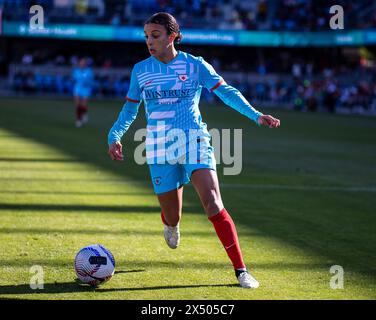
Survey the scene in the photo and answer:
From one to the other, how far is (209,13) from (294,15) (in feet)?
20.8

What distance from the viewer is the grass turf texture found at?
22.7ft

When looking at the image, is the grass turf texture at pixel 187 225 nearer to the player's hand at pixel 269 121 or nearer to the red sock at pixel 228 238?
the red sock at pixel 228 238

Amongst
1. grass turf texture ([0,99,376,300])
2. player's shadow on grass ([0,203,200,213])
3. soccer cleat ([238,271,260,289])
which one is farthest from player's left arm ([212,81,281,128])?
player's shadow on grass ([0,203,200,213])

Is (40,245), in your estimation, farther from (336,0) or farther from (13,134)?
(336,0)

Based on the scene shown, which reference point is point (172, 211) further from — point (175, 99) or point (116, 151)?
point (175, 99)

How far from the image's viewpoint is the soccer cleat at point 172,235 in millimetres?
8062

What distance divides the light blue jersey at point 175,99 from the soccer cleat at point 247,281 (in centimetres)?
125

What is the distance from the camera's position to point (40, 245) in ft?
27.9

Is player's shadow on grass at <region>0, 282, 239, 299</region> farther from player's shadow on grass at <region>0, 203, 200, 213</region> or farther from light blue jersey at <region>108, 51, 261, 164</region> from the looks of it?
player's shadow on grass at <region>0, 203, 200, 213</region>

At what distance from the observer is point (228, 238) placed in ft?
23.1

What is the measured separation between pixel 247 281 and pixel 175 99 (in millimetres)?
1823

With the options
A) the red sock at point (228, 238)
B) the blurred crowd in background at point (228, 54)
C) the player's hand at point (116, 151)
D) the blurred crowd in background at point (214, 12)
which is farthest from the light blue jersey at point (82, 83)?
the blurred crowd in background at point (214, 12)

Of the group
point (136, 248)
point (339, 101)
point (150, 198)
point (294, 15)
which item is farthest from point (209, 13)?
point (136, 248)
